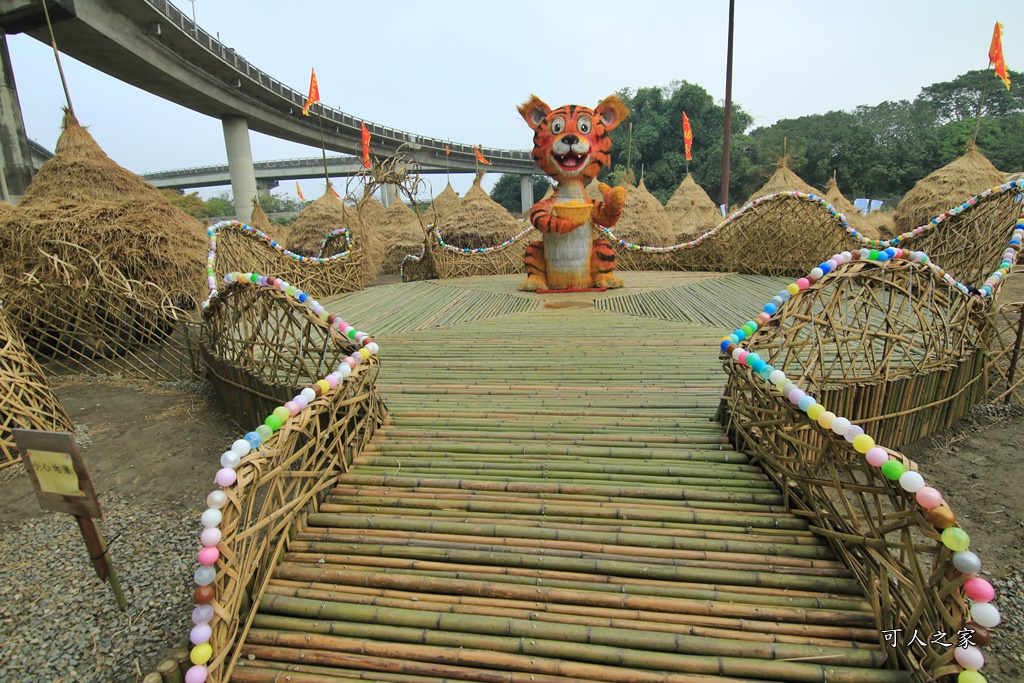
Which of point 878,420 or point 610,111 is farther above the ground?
point 610,111

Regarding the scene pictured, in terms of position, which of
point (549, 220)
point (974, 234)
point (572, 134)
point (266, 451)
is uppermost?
point (572, 134)

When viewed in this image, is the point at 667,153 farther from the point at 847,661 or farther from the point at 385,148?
the point at 847,661

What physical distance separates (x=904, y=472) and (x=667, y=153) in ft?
116

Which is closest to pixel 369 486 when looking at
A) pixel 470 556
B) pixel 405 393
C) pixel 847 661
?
pixel 470 556

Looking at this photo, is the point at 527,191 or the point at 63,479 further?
the point at 527,191

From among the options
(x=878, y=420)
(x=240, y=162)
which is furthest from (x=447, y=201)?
(x=878, y=420)

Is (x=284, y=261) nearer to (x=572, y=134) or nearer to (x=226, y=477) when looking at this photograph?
(x=572, y=134)

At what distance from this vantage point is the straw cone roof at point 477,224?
13.1 m

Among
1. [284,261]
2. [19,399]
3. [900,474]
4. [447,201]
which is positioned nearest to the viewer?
[900,474]

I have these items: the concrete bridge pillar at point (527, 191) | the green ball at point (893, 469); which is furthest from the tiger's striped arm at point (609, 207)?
the concrete bridge pillar at point (527, 191)

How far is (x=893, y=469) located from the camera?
1397 mm

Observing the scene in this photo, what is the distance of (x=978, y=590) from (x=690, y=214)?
16.4 meters

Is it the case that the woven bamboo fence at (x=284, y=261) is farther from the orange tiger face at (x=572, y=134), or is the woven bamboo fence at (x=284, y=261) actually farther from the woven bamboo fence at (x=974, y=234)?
the woven bamboo fence at (x=974, y=234)

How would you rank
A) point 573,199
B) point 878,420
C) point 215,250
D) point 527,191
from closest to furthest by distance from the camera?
1. point 878,420
2. point 215,250
3. point 573,199
4. point 527,191
